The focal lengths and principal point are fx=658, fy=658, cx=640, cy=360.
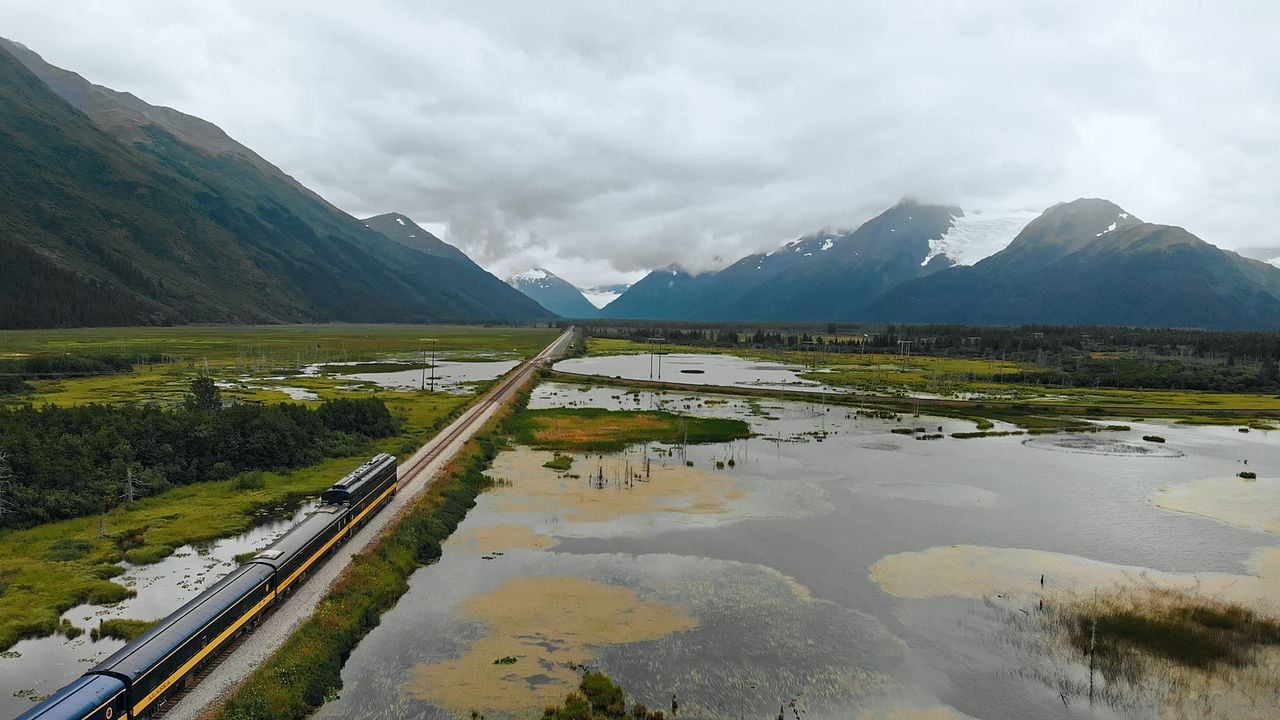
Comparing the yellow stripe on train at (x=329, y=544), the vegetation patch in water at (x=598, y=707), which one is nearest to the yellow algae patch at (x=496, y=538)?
the yellow stripe on train at (x=329, y=544)

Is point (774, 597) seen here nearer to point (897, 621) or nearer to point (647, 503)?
point (897, 621)

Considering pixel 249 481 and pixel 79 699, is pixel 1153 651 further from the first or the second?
pixel 249 481

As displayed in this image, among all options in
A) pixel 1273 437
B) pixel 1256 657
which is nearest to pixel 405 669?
pixel 1256 657

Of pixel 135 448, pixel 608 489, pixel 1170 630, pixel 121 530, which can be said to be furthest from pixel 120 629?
pixel 1170 630

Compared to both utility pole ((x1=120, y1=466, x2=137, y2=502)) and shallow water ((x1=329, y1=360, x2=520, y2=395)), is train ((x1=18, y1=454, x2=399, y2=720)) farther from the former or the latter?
shallow water ((x1=329, y1=360, x2=520, y2=395))

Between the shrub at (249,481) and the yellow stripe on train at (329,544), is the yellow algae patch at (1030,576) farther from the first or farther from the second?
the shrub at (249,481)

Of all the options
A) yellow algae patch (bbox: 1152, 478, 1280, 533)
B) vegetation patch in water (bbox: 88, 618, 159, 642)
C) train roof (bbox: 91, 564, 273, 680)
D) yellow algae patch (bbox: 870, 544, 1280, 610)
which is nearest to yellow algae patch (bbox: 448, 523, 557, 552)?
train roof (bbox: 91, 564, 273, 680)
